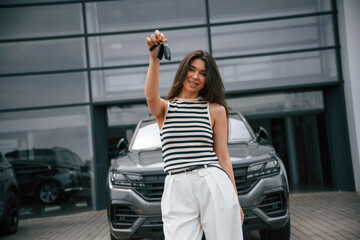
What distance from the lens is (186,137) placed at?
2207 millimetres

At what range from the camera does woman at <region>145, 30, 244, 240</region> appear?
83.7 inches

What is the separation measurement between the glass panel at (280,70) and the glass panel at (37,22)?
3724mm

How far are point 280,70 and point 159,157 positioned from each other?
523cm

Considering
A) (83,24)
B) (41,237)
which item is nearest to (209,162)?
(41,237)

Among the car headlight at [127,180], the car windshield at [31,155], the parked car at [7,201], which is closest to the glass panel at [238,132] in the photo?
the car headlight at [127,180]

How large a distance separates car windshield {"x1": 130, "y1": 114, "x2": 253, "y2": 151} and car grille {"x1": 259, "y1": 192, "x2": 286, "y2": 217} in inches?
43.1

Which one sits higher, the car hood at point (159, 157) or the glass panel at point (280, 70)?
the glass panel at point (280, 70)

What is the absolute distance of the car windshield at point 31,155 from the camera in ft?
27.9

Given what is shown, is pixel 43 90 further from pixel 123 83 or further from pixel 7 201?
pixel 7 201

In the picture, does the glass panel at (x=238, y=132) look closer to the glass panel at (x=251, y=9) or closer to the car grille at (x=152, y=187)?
the car grille at (x=152, y=187)

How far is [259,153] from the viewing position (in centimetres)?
435

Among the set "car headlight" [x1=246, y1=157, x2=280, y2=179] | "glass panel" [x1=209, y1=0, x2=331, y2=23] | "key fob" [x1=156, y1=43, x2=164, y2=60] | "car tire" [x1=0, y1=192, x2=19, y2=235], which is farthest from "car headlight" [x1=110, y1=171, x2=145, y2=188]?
"glass panel" [x1=209, y1=0, x2=331, y2=23]

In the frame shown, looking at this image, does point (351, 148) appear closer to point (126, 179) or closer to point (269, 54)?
point (269, 54)

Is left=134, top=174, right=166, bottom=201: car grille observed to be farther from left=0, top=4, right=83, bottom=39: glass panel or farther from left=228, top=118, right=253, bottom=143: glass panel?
left=0, top=4, right=83, bottom=39: glass panel
